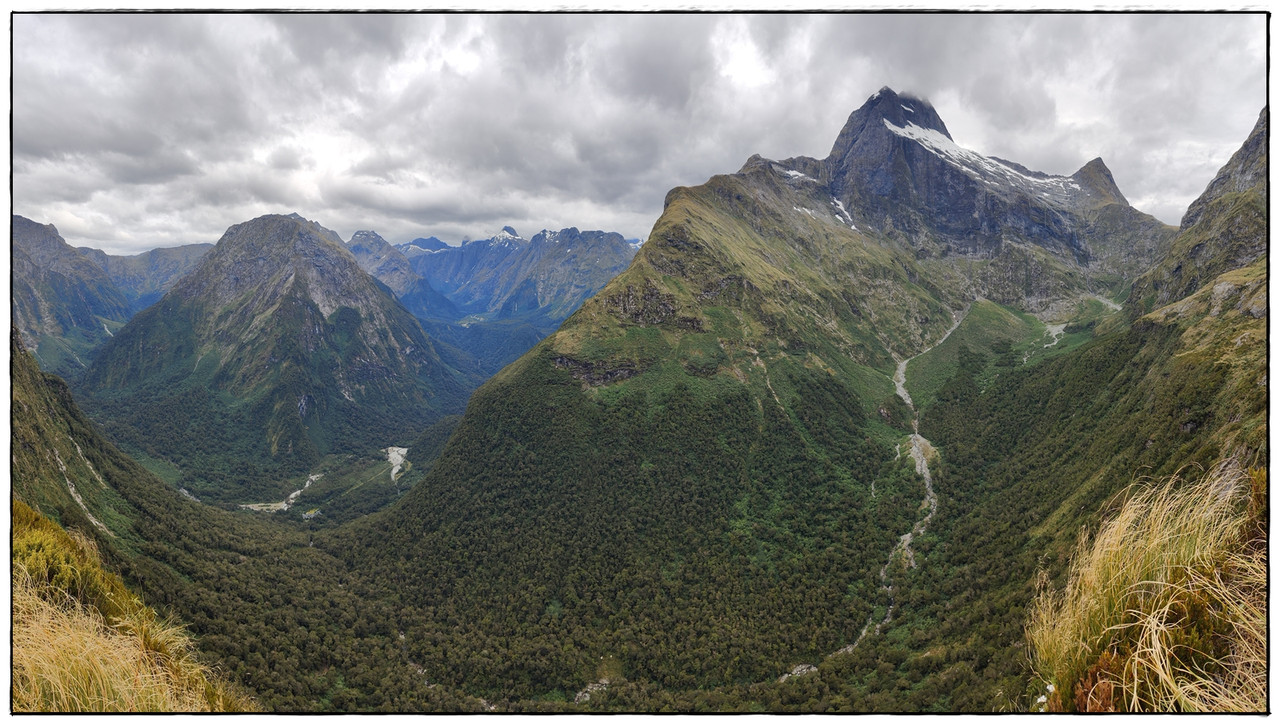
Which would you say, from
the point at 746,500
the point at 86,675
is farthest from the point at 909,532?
the point at 86,675

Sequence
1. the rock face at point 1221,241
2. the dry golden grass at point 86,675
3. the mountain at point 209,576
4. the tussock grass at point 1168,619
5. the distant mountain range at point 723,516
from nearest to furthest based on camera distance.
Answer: the tussock grass at point 1168,619 < the dry golden grass at point 86,675 < the mountain at point 209,576 < the distant mountain range at point 723,516 < the rock face at point 1221,241

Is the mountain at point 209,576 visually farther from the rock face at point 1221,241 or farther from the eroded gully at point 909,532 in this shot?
the rock face at point 1221,241

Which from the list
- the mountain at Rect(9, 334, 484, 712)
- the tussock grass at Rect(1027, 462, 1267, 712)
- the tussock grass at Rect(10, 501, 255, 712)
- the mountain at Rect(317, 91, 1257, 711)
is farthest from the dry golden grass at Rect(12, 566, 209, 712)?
the mountain at Rect(317, 91, 1257, 711)

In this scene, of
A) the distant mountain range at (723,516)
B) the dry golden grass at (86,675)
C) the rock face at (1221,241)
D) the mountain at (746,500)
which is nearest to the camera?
the dry golden grass at (86,675)

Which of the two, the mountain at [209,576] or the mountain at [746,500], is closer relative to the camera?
the mountain at [209,576]

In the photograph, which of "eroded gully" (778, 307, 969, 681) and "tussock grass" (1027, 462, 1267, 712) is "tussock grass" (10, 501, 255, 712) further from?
"eroded gully" (778, 307, 969, 681)

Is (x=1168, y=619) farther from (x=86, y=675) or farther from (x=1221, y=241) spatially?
(x=1221, y=241)

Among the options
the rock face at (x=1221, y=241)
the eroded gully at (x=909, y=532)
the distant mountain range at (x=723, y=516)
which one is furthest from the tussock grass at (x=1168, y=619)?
the rock face at (x=1221, y=241)
